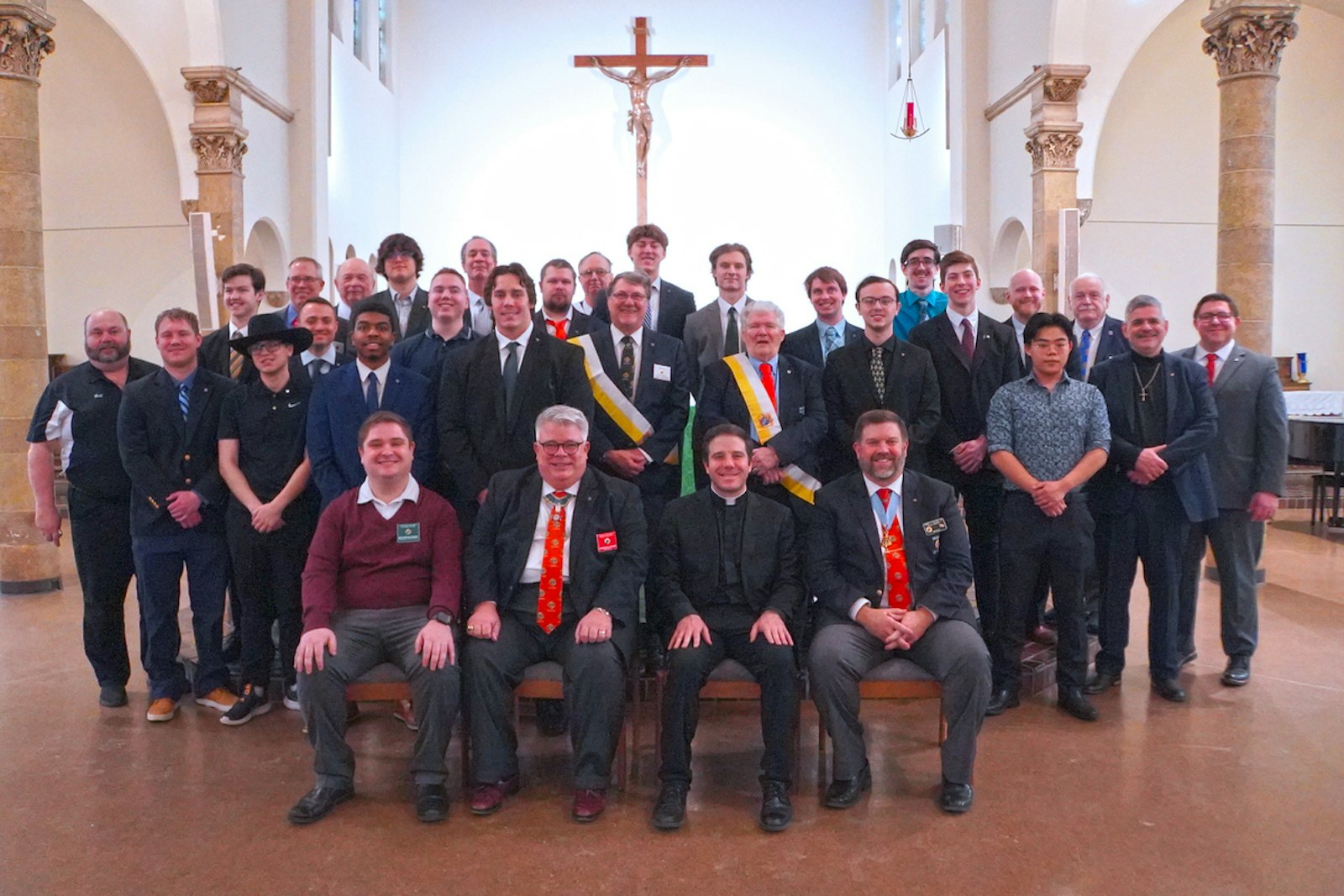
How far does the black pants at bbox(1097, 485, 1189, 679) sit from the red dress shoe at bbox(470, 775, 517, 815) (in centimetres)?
271

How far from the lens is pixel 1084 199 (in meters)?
11.8

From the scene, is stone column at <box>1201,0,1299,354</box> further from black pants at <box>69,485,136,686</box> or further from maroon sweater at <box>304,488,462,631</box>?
black pants at <box>69,485,136,686</box>

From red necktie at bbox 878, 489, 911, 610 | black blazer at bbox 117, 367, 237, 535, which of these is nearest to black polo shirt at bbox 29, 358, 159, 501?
black blazer at bbox 117, 367, 237, 535

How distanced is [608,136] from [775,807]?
49.1 ft

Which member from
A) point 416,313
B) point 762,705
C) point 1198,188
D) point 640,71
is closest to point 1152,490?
point 762,705

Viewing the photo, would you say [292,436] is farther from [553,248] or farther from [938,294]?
[553,248]

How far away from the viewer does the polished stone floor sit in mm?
3230

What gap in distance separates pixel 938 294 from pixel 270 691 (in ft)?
12.0

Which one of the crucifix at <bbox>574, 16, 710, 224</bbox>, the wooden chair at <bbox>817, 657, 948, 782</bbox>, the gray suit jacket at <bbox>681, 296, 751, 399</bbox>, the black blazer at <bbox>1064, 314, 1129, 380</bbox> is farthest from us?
the crucifix at <bbox>574, 16, 710, 224</bbox>

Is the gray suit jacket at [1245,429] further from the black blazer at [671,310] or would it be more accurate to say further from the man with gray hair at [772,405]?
the black blazer at [671,310]

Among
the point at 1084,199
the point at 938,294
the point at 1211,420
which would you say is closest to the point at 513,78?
the point at 1084,199

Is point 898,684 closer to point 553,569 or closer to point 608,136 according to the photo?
point 553,569

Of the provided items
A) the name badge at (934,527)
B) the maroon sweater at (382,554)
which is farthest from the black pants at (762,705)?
the maroon sweater at (382,554)

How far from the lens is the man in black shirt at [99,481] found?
484cm
